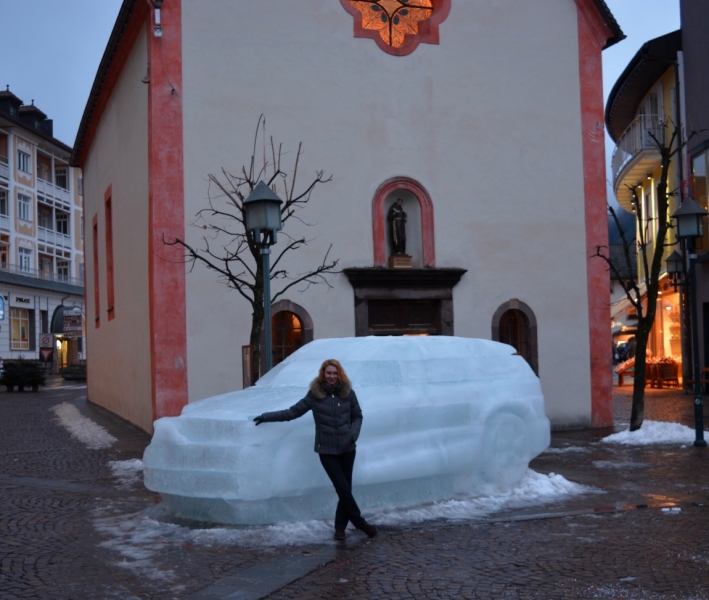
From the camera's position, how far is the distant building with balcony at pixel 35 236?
Answer: 59562 mm

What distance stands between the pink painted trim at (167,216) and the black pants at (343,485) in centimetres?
840

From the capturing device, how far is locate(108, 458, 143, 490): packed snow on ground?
12.2 metres

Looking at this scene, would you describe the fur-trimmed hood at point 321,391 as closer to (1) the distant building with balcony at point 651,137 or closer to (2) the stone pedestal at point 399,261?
(2) the stone pedestal at point 399,261

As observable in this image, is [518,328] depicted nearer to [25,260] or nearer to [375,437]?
[375,437]

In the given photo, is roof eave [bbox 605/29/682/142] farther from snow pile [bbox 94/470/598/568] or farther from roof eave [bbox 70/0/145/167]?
snow pile [bbox 94/470/598/568]

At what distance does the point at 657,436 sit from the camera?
52.0 ft

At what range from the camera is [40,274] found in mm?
64625

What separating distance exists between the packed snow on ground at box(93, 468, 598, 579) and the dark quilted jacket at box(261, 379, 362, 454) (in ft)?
2.61

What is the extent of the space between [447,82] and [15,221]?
48.5 m

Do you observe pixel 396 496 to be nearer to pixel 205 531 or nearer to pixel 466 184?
pixel 205 531

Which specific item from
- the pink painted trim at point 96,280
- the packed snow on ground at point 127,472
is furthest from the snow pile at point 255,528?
the pink painted trim at point 96,280

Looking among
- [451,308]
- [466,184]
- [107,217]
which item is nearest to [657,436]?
[451,308]

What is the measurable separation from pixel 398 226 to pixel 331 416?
997 centimetres

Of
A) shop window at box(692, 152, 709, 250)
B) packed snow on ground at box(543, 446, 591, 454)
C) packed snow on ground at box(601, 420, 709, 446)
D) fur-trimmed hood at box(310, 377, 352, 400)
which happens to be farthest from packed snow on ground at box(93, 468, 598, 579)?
shop window at box(692, 152, 709, 250)
